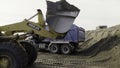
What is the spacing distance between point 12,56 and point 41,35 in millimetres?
8751

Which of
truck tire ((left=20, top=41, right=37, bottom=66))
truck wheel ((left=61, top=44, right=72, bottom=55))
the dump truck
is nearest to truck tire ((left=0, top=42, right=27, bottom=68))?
the dump truck

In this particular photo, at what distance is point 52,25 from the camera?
20.1m

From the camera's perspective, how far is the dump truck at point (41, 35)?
525 inches

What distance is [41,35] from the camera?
22.0m

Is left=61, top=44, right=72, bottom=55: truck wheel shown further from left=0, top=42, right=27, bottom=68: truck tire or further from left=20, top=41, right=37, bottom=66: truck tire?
left=0, top=42, right=27, bottom=68: truck tire

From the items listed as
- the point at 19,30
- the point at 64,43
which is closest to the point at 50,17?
the point at 19,30

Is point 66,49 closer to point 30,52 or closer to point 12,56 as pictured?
point 30,52

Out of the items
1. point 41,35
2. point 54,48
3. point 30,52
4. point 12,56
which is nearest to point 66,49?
point 54,48

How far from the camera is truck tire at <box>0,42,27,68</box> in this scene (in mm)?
13203

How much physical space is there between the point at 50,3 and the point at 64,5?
1.05 metres

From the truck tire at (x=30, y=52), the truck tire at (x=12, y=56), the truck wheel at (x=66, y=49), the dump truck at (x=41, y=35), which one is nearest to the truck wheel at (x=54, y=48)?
the dump truck at (x=41, y=35)

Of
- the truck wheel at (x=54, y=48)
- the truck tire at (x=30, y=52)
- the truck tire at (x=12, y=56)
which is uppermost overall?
the truck tire at (x=12, y=56)

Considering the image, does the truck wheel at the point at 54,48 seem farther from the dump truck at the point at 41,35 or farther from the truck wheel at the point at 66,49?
the truck wheel at the point at 66,49

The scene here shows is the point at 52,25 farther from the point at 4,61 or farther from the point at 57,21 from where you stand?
the point at 4,61
